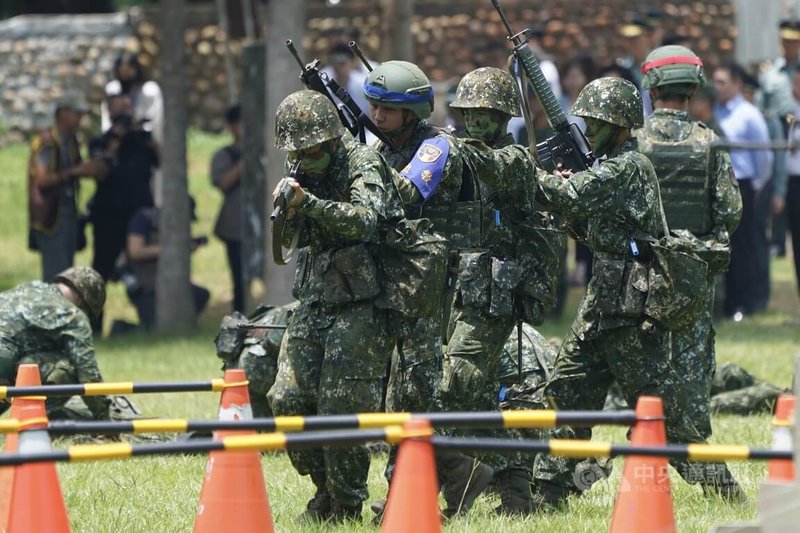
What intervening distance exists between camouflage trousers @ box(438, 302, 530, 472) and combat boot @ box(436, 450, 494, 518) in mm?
164

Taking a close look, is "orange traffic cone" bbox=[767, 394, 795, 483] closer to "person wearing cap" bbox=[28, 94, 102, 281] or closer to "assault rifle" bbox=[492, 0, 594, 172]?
"assault rifle" bbox=[492, 0, 594, 172]

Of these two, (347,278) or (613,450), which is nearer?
(613,450)

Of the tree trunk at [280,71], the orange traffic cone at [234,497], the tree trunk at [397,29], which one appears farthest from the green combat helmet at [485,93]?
the tree trunk at [397,29]

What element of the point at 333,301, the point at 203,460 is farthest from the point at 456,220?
the point at 203,460

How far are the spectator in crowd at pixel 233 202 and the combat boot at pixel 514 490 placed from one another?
8475 mm

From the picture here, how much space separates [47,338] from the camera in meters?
10.2

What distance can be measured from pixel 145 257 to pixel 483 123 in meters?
8.76

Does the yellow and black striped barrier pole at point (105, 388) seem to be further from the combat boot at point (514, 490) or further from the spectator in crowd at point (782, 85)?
the spectator in crowd at point (782, 85)

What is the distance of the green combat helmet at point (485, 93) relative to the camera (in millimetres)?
8477

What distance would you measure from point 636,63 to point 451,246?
8004mm

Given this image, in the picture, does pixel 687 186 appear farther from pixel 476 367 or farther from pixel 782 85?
pixel 782 85

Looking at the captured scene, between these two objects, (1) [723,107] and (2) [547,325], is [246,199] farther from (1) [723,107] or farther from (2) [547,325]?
(1) [723,107]

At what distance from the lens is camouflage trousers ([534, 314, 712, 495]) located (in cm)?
817

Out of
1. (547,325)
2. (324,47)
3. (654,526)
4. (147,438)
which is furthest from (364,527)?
(324,47)
